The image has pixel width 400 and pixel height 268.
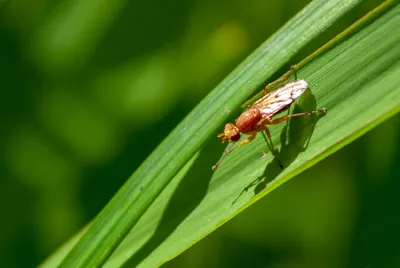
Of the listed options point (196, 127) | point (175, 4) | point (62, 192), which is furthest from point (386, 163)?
point (62, 192)

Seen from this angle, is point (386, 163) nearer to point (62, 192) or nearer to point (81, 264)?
point (81, 264)

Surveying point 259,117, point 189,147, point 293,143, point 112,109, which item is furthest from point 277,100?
point 112,109

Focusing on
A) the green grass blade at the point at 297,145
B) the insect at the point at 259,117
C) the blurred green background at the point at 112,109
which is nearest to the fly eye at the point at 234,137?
the insect at the point at 259,117

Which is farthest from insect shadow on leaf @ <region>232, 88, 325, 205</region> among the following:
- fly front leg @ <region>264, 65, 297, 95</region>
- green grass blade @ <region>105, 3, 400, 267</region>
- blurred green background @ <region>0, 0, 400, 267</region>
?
blurred green background @ <region>0, 0, 400, 267</region>

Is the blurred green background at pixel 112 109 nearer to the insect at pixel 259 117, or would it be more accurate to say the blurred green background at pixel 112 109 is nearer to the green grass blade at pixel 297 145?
the insect at pixel 259 117

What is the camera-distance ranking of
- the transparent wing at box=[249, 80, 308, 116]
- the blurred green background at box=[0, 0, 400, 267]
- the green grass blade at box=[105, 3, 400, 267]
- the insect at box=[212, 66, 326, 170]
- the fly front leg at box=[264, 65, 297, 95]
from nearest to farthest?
the green grass blade at box=[105, 3, 400, 267], the fly front leg at box=[264, 65, 297, 95], the transparent wing at box=[249, 80, 308, 116], the insect at box=[212, 66, 326, 170], the blurred green background at box=[0, 0, 400, 267]

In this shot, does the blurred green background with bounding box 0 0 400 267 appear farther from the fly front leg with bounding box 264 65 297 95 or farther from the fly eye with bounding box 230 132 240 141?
the fly front leg with bounding box 264 65 297 95
